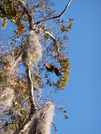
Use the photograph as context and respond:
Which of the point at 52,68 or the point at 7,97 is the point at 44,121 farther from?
the point at 52,68

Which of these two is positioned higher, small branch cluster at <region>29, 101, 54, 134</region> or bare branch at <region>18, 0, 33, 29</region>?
bare branch at <region>18, 0, 33, 29</region>

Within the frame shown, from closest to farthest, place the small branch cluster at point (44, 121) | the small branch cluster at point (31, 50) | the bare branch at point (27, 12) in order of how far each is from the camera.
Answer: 1. the small branch cluster at point (44, 121)
2. the small branch cluster at point (31, 50)
3. the bare branch at point (27, 12)

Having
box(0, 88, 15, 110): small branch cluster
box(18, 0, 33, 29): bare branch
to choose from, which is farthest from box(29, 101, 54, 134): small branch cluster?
box(18, 0, 33, 29): bare branch

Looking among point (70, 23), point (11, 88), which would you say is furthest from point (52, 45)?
point (11, 88)

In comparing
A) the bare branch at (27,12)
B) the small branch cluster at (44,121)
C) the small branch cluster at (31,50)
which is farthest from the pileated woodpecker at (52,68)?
the small branch cluster at (44,121)

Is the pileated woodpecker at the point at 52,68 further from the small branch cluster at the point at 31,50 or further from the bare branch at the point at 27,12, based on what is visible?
the bare branch at the point at 27,12

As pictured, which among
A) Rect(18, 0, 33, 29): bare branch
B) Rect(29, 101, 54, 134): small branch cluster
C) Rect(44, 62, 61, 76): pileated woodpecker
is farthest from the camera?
Rect(44, 62, 61, 76): pileated woodpecker

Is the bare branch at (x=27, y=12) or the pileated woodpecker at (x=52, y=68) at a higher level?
the bare branch at (x=27, y=12)

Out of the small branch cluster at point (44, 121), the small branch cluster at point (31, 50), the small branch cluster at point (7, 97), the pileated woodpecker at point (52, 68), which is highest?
the pileated woodpecker at point (52, 68)

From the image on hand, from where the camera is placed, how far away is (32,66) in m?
4.35

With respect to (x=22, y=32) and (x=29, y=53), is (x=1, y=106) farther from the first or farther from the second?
(x=22, y=32)

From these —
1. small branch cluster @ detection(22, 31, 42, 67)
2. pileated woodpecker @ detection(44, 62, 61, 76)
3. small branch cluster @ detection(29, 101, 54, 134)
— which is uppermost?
pileated woodpecker @ detection(44, 62, 61, 76)

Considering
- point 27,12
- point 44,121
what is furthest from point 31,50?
point 44,121

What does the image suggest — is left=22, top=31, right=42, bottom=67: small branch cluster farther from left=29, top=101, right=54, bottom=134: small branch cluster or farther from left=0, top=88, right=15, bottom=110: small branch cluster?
left=29, top=101, right=54, bottom=134: small branch cluster
